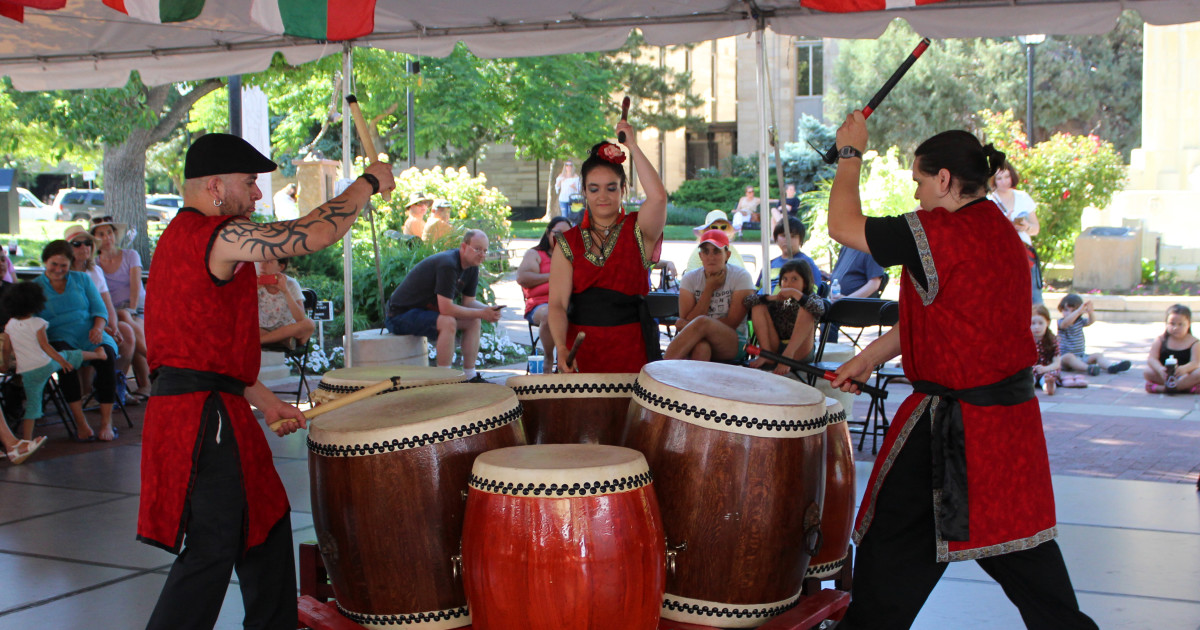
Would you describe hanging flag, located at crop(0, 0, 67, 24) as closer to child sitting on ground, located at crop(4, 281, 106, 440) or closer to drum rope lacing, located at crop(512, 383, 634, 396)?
drum rope lacing, located at crop(512, 383, 634, 396)

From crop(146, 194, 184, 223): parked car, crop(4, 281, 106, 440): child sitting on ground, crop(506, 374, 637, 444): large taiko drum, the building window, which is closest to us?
crop(506, 374, 637, 444): large taiko drum

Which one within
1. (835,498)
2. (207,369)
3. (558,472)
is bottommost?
(835,498)

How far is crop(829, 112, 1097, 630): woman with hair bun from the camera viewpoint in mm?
2594

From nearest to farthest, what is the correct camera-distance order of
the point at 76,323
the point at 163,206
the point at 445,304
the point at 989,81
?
the point at 76,323
the point at 445,304
the point at 989,81
the point at 163,206

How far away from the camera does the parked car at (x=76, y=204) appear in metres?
33.3

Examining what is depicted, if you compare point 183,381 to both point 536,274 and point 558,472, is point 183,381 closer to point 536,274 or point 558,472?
point 558,472

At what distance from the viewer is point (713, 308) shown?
6.07m

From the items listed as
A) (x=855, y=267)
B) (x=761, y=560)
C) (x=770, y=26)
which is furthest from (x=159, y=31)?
(x=761, y=560)

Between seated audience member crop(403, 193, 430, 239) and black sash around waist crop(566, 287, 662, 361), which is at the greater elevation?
seated audience member crop(403, 193, 430, 239)

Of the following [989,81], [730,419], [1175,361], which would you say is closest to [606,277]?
[730,419]

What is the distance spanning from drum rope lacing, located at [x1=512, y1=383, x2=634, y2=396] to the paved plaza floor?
138 cm

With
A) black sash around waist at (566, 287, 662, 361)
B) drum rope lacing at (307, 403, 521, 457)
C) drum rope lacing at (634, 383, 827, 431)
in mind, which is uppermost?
black sash around waist at (566, 287, 662, 361)

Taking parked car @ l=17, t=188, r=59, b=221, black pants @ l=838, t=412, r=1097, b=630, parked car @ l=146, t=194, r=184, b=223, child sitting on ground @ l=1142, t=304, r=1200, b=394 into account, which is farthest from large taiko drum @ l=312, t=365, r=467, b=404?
parked car @ l=17, t=188, r=59, b=221

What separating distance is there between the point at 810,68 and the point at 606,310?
32390 millimetres
